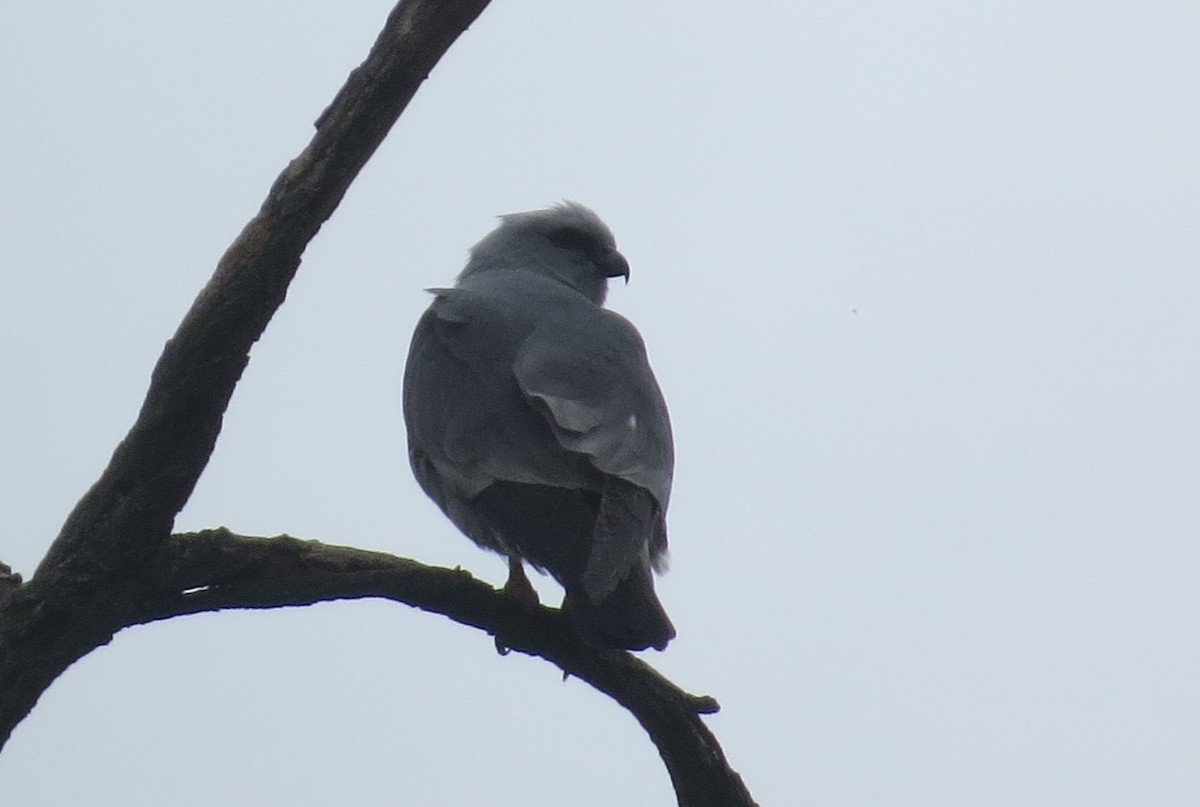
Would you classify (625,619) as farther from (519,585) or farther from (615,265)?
(615,265)

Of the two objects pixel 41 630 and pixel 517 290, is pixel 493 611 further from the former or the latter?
pixel 517 290

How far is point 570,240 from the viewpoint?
690cm

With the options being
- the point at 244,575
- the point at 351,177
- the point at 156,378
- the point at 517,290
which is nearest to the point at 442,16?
the point at 351,177

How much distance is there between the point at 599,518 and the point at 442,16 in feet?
4.95

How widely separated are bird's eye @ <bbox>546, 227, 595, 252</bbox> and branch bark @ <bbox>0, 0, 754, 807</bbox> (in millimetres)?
3523

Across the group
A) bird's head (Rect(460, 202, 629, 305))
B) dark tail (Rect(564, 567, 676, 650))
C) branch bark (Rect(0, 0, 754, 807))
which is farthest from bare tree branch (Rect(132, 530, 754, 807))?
bird's head (Rect(460, 202, 629, 305))

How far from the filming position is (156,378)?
129 inches

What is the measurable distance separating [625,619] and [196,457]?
118cm

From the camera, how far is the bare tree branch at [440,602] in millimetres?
3514

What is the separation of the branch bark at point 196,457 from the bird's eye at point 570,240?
3523mm

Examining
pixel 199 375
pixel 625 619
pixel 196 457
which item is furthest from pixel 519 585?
pixel 199 375

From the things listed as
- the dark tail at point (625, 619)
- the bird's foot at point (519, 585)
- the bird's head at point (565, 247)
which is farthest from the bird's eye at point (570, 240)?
the dark tail at point (625, 619)

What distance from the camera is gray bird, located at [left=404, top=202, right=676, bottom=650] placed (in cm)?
393

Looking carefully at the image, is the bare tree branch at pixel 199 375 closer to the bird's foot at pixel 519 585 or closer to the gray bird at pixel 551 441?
the gray bird at pixel 551 441
